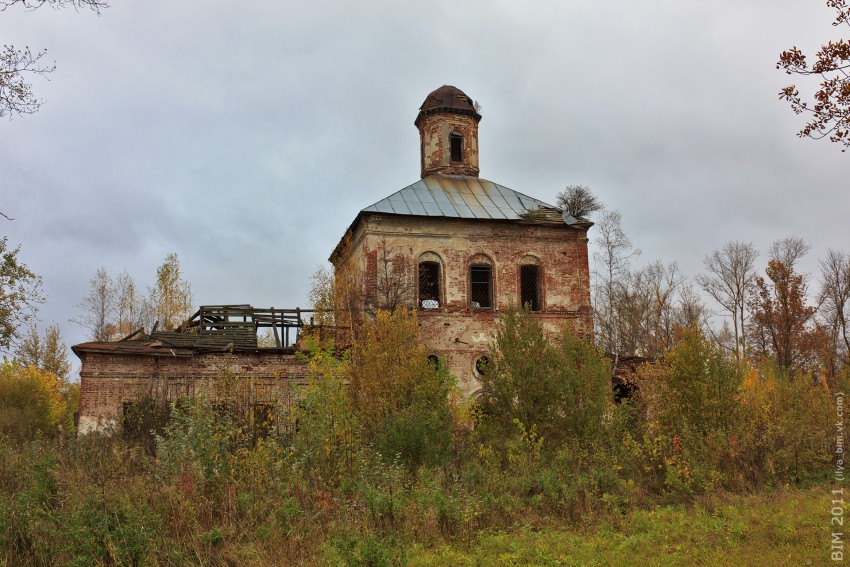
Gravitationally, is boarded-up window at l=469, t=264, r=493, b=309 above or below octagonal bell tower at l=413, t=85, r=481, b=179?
below

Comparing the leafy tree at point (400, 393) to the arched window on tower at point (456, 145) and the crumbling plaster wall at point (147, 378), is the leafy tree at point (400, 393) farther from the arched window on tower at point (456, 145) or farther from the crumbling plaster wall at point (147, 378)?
the arched window on tower at point (456, 145)

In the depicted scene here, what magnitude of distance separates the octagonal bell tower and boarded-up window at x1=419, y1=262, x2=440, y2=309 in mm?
5519

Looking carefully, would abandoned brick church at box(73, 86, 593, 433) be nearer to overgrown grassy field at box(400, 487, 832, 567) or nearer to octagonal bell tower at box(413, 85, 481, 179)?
octagonal bell tower at box(413, 85, 481, 179)

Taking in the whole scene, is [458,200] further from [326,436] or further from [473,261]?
[326,436]

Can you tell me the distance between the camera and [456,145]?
1106 inches

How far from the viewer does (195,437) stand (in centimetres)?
861

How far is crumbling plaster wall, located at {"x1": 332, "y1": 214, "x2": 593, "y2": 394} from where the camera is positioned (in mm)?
22766

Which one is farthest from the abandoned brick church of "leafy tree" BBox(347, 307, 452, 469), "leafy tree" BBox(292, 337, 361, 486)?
"leafy tree" BBox(292, 337, 361, 486)

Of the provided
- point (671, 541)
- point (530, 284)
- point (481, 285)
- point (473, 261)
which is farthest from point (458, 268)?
point (671, 541)

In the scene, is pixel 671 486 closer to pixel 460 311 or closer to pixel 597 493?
pixel 597 493

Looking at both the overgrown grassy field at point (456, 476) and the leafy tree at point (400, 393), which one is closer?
the overgrown grassy field at point (456, 476)

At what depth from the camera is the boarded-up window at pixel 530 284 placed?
2425 cm

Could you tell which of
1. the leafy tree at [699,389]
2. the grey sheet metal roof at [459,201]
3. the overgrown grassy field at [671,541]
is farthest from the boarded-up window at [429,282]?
the overgrown grassy field at [671,541]

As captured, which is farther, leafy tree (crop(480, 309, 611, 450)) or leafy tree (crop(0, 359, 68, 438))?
leafy tree (crop(0, 359, 68, 438))
